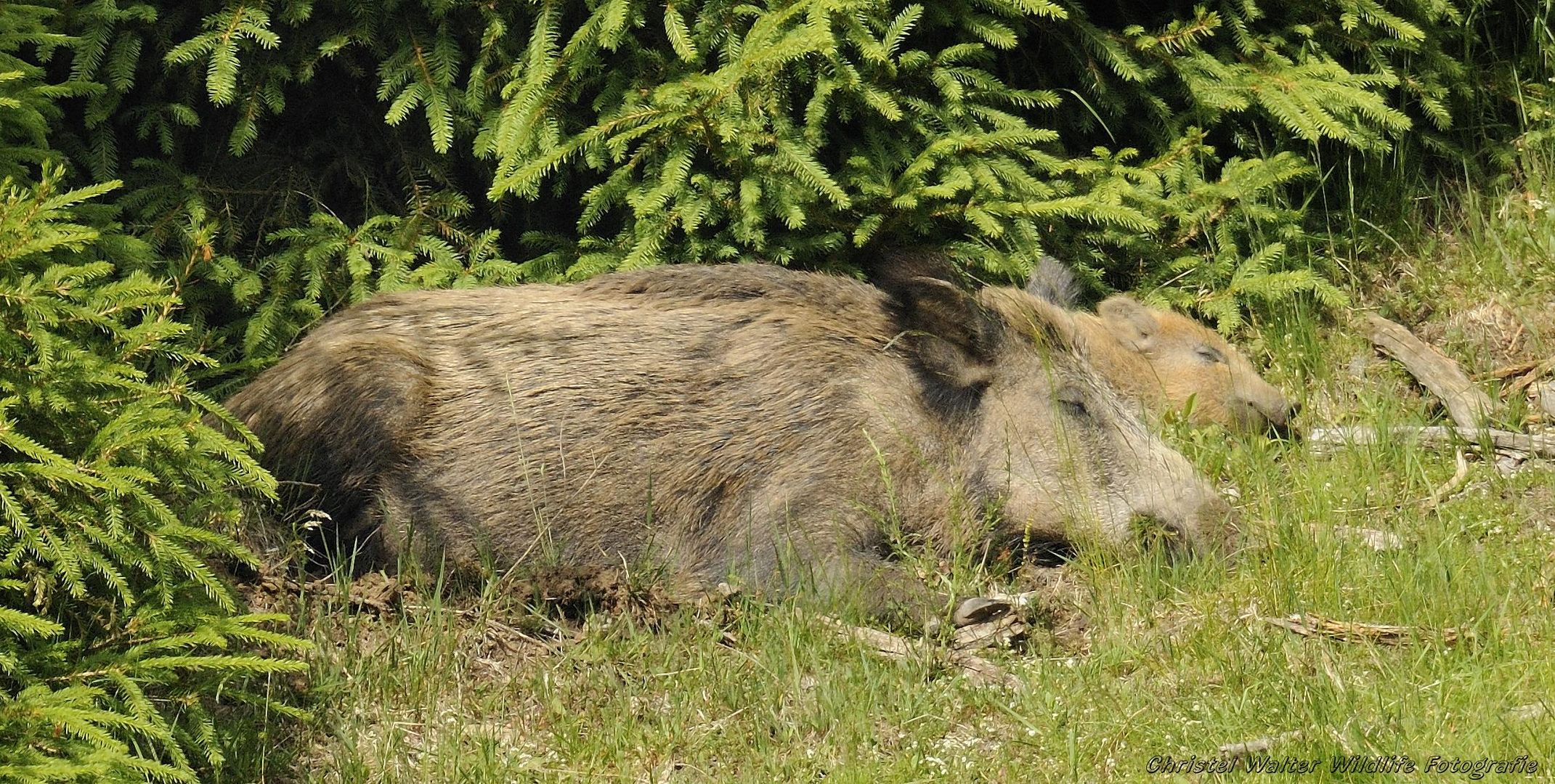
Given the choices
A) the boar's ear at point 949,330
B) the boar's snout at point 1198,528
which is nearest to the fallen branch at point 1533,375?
the boar's snout at point 1198,528

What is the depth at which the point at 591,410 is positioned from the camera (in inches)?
214

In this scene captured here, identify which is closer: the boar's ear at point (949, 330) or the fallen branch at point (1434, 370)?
the boar's ear at point (949, 330)

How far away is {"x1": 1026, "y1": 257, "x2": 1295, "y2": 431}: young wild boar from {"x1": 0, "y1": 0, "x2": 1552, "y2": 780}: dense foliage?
0.15m

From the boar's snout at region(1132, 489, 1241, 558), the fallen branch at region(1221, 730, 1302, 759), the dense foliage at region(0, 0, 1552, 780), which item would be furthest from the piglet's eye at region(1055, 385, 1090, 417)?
the fallen branch at region(1221, 730, 1302, 759)

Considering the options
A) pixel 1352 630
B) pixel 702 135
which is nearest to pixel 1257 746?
pixel 1352 630

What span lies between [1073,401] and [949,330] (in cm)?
62

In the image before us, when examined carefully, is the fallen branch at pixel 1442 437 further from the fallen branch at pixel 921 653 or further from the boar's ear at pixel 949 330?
the fallen branch at pixel 921 653

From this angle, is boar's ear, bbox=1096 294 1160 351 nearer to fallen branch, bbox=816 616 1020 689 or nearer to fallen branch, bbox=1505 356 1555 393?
fallen branch, bbox=1505 356 1555 393

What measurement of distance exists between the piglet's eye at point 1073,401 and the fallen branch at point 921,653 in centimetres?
153

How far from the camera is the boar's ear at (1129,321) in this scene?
22.8 ft

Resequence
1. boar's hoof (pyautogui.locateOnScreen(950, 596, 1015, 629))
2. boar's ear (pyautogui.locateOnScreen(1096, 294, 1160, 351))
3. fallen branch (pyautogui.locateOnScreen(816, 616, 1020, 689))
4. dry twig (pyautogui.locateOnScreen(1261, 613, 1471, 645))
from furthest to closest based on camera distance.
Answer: boar's ear (pyautogui.locateOnScreen(1096, 294, 1160, 351)) → boar's hoof (pyautogui.locateOnScreen(950, 596, 1015, 629)) → fallen branch (pyautogui.locateOnScreen(816, 616, 1020, 689)) → dry twig (pyautogui.locateOnScreen(1261, 613, 1471, 645))

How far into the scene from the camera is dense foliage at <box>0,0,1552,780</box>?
5824 mm

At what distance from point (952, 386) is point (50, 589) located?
11.0 ft

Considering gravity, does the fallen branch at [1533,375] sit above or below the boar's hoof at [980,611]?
below
